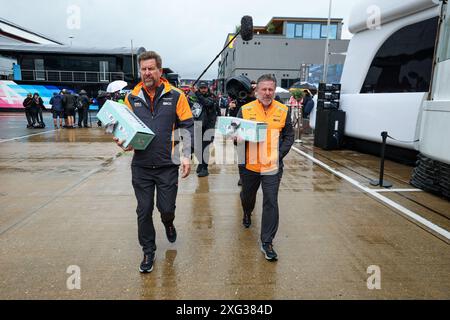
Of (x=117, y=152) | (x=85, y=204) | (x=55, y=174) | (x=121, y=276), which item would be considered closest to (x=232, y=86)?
(x=85, y=204)

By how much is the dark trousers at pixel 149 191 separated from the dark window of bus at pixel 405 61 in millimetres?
6706

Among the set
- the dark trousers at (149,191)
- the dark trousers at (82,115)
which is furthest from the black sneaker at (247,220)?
the dark trousers at (82,115)

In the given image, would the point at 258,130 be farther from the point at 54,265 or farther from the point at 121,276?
the point at 54,265

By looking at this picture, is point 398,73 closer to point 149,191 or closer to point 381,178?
point 381,178

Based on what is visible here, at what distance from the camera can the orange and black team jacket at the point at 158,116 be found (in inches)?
119

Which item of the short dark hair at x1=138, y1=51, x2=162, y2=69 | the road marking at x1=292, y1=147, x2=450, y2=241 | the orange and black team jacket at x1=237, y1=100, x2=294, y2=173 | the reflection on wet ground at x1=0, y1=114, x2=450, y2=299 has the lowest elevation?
the reflection on wet ground at x1=0, y1=114, x2=450, y2=299

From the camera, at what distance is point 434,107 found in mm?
4953

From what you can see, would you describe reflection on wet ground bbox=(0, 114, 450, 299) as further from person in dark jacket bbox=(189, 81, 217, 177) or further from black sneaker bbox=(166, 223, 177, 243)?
person in dark jacket bbox=(189, 81, 217, 177)

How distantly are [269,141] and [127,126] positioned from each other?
54.9 inches

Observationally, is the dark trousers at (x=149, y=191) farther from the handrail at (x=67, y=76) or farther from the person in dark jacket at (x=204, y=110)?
the handrail at (x=67, y=76)

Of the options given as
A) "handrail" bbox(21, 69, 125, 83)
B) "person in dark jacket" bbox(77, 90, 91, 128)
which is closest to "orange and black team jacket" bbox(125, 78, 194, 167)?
"person in dark jacket" bbox(77, 90, 91, 128)

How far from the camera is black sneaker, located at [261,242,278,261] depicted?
10.8 feet
